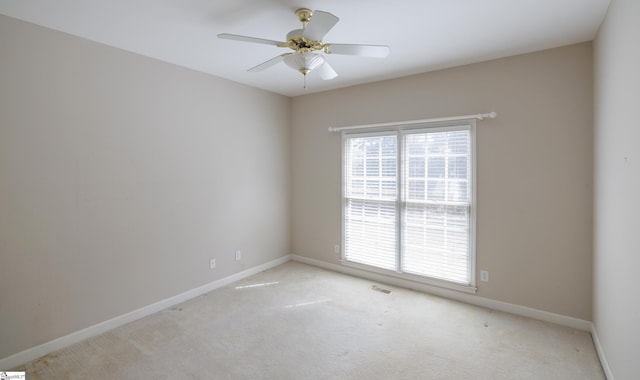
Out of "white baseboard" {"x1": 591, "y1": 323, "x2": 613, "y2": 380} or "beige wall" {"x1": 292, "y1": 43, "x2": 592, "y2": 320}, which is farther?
"beige wall" {"x1": 292, "y1": 43, "x2": 592, "y2": 320}

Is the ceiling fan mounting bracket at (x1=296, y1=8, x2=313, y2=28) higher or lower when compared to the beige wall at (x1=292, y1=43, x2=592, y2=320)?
higher

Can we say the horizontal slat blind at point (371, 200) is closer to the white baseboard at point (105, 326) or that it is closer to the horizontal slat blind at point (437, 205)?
the horizontal slat blind at point (437, 205)

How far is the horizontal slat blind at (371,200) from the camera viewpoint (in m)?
3.86

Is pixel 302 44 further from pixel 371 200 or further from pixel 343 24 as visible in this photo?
pixel 371 200

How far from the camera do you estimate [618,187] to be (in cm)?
195

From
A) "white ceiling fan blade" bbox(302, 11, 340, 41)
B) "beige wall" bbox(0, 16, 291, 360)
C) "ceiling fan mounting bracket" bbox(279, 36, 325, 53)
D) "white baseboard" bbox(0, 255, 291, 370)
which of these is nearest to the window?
"beige wall" bbox(0, 16, 291, 360)

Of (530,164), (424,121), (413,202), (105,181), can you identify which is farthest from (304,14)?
(530,164)

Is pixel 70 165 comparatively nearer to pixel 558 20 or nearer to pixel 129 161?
pixel 129 161

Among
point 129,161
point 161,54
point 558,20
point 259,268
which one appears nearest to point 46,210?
point 129,161

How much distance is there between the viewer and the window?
10.9ft

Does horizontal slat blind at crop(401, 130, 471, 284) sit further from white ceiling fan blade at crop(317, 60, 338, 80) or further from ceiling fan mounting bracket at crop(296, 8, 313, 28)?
ceiling fan mounting bracket at crop(296, 8, 313, 28)

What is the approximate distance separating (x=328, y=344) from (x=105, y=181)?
247 centimetres

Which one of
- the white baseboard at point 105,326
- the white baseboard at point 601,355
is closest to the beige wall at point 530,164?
the white baseboard at point 601,355

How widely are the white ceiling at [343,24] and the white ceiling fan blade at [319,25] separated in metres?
0.26
